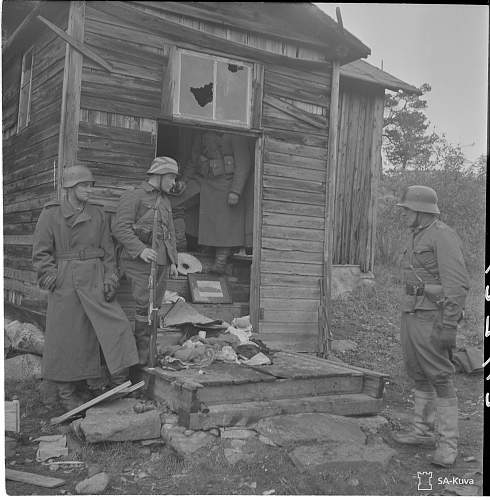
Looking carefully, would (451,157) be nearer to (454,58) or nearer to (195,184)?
(454,58)

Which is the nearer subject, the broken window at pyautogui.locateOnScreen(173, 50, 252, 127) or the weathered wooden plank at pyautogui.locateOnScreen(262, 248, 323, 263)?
the broken window at pyautogui.locateOnScreen(173, 50, 252, 127)

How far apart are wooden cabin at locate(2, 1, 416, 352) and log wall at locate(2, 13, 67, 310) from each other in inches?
1.0

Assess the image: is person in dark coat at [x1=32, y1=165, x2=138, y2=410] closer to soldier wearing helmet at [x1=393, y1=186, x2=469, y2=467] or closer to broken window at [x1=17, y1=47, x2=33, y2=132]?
broken window at [x1=17, y1=47, x2=33, y2=132]

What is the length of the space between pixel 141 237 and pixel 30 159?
2.02 metres

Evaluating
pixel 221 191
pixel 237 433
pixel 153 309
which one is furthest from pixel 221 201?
pixel 237 433

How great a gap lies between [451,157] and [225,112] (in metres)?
2.61

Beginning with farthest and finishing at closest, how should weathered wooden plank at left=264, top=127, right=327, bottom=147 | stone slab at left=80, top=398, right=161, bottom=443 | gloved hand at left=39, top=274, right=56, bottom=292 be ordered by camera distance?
1. weathered wooden plank at left=264, top=127, right=327, bottom=147
2. gloved hand at left=39, top=274, right=56, bottom=292
3. stone slab at left=80, top=398, right=161, bottom=443

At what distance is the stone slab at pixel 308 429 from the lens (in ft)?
17.2

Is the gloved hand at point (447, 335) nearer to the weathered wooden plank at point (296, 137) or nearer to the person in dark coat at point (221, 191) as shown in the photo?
the weathered wooden plank at point (296, 137)

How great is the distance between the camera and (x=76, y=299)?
581 centimetres

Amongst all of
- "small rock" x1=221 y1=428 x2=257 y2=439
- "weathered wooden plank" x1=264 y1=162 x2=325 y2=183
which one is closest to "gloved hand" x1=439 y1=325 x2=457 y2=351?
"small rock" x1=221 y1=428 x2=257 y2=439

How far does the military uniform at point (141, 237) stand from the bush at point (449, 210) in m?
3.01

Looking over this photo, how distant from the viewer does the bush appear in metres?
5.80

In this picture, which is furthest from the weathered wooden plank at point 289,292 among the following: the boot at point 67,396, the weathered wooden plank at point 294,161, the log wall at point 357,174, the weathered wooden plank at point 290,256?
the log wall at point 357,174
